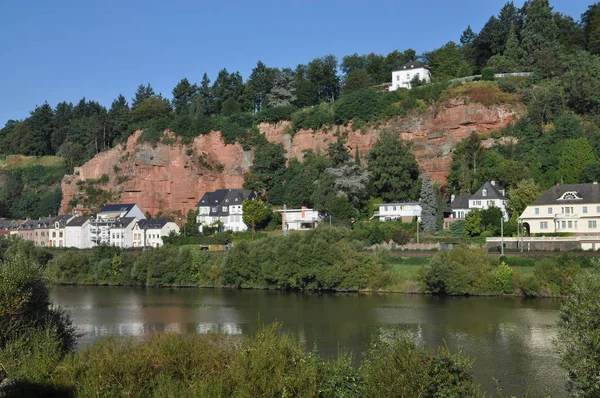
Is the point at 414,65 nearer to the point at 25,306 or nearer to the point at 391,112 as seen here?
the point at 391,112

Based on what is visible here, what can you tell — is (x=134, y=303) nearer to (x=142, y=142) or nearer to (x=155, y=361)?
(x=155, y=361)

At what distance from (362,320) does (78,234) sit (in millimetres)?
54791

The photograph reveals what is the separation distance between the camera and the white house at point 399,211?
221 ft

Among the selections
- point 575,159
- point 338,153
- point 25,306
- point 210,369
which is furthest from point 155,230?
point 210,369

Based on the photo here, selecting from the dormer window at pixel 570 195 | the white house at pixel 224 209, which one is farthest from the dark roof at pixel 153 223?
the dormer window at pixel 570 195

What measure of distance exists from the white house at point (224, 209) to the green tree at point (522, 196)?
30113 millimetres

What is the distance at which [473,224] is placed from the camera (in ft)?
195

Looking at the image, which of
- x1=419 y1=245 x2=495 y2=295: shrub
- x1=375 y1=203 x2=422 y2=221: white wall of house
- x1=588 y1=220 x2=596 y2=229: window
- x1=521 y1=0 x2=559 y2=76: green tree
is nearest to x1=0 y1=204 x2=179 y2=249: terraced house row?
x1=375 y1=203 x2=422 y2=221: white wall of house

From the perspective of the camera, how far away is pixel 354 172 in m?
71.4

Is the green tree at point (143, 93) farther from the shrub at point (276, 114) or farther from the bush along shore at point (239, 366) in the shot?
the bush along shore at point (239, 366)

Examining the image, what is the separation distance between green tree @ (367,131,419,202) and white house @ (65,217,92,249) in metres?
37.3

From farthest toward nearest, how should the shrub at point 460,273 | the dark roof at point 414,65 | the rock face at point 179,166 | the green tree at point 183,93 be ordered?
the green tree at point 183,93
the dark roof at point 414,65
the rock face at point 179,166
the shrub at point 460,273

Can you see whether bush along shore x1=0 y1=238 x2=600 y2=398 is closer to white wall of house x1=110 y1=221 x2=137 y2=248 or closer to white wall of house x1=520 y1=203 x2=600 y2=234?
white wall of house x1=520 y1=203 x2=600 y2=234

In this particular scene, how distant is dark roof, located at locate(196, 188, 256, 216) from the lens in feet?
258
